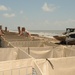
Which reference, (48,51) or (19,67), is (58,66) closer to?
(19,67)

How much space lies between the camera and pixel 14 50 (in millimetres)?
7656

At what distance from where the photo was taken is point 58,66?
478 cm

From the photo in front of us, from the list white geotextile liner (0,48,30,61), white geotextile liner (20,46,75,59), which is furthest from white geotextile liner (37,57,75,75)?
white geotextile liner (0,48,30,61)

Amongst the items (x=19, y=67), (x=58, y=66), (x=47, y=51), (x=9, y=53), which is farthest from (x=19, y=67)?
(x=47, y=51)

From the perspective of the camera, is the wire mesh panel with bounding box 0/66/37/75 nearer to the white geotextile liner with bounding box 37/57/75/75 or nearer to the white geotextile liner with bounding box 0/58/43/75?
the white geotextile liner with bounding box 0/58/43/75

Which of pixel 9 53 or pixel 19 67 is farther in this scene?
pixel 9 53

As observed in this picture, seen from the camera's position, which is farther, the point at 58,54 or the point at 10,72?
the point at 58,54

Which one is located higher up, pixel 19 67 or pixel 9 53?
pixel 19 67

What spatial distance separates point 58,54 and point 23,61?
3.97 meters

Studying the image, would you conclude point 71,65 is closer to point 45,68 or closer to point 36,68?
point 45,68

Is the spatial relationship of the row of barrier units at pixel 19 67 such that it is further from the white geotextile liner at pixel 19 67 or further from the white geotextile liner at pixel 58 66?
the white geotextile liner at pixel 58 66

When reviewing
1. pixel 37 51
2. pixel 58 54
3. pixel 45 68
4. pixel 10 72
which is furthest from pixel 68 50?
pixel 10 72

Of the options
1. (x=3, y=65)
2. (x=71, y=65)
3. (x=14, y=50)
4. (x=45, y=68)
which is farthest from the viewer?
(x=14, y=50)

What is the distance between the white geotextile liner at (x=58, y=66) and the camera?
4559 millimetres
